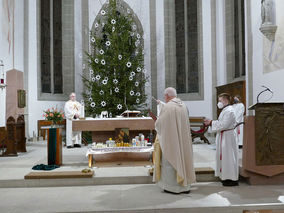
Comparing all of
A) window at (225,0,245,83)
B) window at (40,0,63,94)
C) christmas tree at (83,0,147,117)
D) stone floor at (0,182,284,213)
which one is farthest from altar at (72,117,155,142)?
window at (40,0,63,94)

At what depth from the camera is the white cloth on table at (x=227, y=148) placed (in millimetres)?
5867

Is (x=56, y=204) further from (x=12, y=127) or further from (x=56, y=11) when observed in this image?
(x=56, y=11)

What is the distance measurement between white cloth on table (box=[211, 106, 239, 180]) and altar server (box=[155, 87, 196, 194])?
0.71 meters

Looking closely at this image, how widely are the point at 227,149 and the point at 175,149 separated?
1.12 m

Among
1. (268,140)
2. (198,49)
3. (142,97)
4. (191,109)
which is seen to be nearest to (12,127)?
(142,97)

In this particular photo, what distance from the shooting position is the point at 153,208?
4.62 meters

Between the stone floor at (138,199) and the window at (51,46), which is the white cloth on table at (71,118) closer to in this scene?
the window at (51,46)

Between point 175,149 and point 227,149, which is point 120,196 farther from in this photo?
point 227,149

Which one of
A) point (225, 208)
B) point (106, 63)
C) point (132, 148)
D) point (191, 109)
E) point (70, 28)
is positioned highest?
point (70, 28)

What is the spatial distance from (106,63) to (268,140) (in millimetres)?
8282

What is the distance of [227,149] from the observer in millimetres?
5938

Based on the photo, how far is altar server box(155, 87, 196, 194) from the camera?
5.43 meters

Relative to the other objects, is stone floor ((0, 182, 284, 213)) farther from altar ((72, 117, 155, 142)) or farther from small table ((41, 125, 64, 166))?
altar ((72, 117, 155, 142))

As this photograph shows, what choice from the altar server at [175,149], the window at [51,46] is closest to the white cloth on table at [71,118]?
the window at [51,46]
